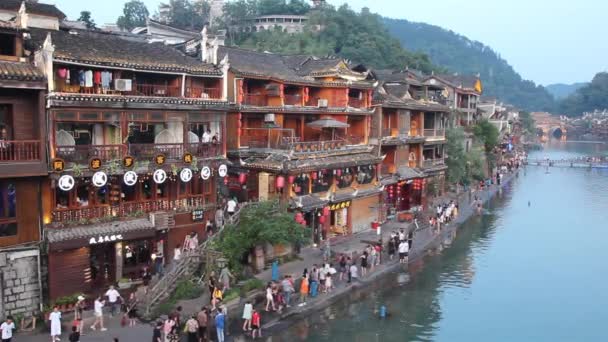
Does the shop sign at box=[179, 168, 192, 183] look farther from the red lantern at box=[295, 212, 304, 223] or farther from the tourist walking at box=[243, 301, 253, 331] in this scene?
the tourist walking at box=[243, 301, 253, 331]

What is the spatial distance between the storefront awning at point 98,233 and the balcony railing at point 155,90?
669 cm

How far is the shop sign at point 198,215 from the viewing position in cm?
3039

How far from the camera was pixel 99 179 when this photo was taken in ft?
82.7

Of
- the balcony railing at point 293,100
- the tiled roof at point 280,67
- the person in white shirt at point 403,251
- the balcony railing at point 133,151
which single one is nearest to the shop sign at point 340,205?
the person in white shirt at point 403,251

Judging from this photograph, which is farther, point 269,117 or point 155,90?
point 269,117

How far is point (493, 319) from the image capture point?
28.2 metres

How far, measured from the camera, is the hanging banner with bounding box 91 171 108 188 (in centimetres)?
2506

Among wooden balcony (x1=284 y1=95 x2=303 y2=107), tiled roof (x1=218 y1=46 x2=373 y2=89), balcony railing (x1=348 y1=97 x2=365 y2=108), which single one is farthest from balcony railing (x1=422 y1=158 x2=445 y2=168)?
wooden balcony (x1=284 y1=95 x2=303 y2=107)

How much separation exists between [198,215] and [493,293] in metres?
17.5

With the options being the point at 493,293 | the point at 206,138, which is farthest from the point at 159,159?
the point at 493,293

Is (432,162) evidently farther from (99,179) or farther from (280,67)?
(99,179)

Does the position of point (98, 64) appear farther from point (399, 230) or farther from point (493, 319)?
point (399, 230)

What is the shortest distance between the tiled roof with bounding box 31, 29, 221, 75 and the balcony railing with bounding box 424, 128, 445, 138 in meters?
30.0

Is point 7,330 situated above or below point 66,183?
below
